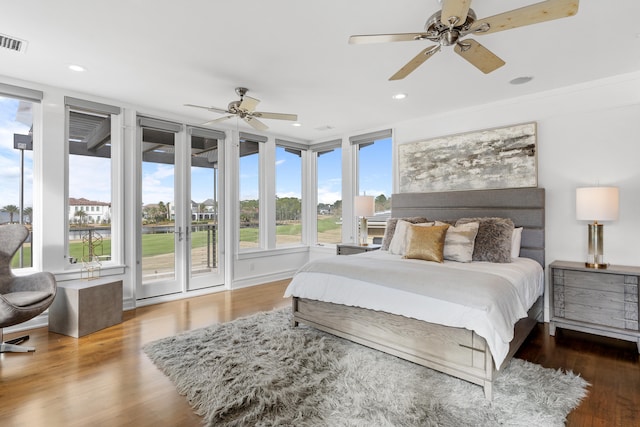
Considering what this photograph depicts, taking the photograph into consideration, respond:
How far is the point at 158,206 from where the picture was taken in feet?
15.0

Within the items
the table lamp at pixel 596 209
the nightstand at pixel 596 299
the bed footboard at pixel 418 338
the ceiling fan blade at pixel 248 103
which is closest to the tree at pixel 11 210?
the ceiling fan blade at pixel 248 103

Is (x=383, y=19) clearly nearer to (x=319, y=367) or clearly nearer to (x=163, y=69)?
(x=163, y=69)

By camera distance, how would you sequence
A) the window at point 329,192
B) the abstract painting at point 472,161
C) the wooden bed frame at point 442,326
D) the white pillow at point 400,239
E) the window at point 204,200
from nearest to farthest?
the wooden bed frame at point 442,326, the white pillow at point 400,239, the abstract painting at point 472,161, the window at point 204,200, the window at point 329,192

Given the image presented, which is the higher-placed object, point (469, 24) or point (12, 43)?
point (12, 43)

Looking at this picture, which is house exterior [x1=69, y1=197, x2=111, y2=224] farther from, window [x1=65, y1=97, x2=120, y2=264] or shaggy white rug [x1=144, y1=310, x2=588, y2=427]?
shaggy white rug [x1=144, y1=310, x2=588, y2=427]

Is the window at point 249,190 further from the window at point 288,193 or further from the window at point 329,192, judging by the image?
the window at point 329,192

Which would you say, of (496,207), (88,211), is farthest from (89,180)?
(496,207)

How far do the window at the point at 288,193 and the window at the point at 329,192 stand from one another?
1.20 feet

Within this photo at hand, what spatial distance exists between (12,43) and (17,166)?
1.48 metres

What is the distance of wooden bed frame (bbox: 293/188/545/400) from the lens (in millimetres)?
2252

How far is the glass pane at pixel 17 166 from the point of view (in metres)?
3.51

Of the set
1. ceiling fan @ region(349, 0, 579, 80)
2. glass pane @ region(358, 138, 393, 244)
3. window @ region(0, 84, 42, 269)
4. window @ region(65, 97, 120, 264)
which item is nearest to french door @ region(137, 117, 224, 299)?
window @ region(65, 97, 120, 264)

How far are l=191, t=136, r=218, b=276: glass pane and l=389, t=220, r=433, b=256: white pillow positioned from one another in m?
2.80

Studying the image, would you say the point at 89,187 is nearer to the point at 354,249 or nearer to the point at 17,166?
the point at 17,166
